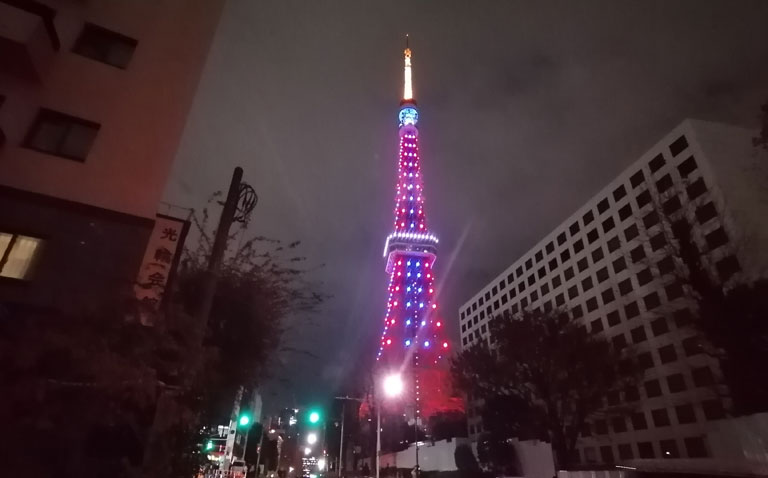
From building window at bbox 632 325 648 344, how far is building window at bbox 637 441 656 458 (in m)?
8.71

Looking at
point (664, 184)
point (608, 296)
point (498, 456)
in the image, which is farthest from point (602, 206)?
point (498, 456)

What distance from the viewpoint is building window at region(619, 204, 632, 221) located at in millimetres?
45375

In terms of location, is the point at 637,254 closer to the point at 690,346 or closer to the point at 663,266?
the point at 663,266

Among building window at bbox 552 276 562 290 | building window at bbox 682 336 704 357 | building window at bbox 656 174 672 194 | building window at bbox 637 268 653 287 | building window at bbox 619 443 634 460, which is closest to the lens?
building window at bbox 682 336 704 357

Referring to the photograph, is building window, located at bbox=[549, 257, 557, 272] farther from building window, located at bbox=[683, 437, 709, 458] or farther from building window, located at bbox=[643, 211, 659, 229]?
building window, located at bbox=[683, 437, 709, 458]

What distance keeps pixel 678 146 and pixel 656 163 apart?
281cm

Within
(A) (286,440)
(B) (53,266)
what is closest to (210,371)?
(B) (53,266)

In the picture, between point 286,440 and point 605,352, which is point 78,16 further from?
point 286,440

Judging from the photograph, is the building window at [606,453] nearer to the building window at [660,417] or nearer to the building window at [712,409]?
the building window at [660,417]

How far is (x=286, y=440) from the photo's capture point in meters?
83.8

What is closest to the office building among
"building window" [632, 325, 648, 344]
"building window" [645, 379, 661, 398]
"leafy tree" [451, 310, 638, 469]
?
"leafy tree" [451, 310, 638, 469]

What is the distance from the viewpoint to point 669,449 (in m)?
36.0

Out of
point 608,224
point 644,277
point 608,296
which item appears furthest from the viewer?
point 608,224

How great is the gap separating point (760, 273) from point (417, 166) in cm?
5840
